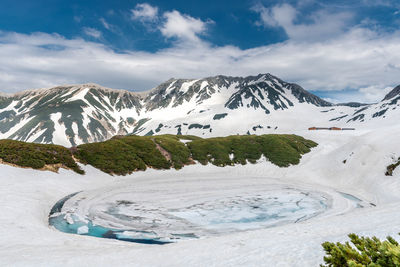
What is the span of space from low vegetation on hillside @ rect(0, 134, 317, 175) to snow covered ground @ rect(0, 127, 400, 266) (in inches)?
107

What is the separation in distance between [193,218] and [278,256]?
586 inches

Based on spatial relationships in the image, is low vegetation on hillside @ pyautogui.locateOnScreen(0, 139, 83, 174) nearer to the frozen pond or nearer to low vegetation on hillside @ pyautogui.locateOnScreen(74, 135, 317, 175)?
low vegetation on hillside @ pyautogui.locateOnScreen(74, 135, 317, 175)

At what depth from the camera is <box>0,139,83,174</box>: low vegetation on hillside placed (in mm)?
36781

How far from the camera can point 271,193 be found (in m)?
36.0

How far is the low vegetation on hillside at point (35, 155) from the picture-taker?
121ft

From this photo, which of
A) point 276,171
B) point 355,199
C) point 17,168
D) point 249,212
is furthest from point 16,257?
point 276,171

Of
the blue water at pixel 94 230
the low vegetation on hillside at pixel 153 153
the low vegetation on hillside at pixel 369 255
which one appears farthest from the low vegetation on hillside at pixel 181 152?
the low vegetation on hillside at pixel 369 255

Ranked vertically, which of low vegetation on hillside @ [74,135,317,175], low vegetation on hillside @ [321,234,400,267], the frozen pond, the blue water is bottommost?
the frozen pond

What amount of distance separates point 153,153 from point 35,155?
24.8m

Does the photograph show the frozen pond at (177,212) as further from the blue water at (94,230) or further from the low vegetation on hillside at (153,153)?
the low vegetation on hillside at (153,153)

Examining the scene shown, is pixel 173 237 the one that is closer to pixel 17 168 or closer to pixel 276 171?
pixel 17 168

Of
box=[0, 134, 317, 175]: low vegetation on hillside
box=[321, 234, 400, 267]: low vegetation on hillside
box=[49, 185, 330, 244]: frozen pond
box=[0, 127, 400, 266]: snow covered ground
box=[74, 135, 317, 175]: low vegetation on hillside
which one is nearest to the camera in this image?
box=[321, 234, 400, 267]: low vegetation on hillside

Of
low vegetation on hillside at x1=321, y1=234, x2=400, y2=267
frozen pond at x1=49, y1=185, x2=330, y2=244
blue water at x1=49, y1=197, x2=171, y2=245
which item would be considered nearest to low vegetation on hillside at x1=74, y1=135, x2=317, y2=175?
frozen pond at x1=49, y1=185, x2=330, y2=244

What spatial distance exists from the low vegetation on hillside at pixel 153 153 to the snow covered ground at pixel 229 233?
2.73 m
